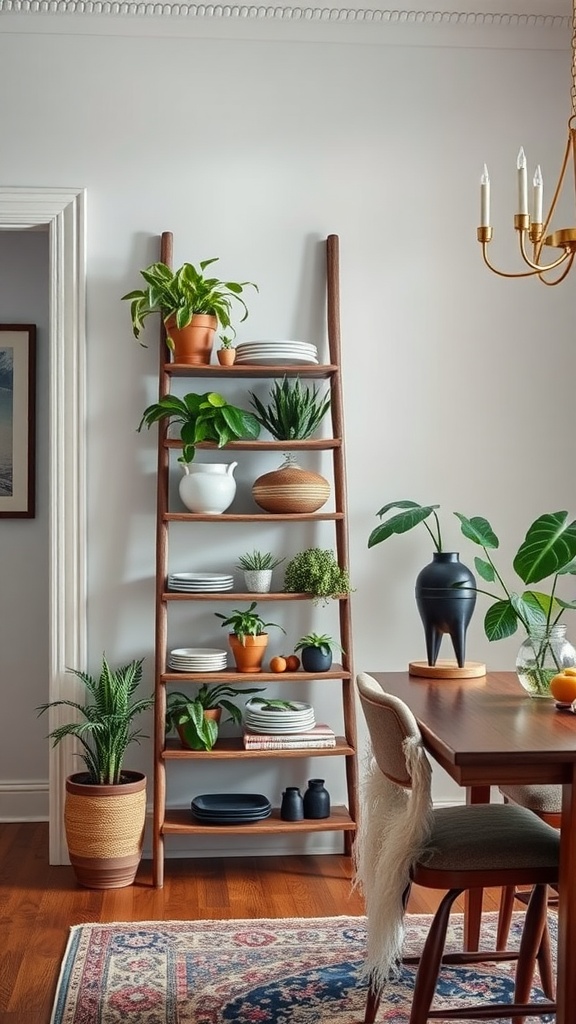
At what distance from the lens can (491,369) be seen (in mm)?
4129

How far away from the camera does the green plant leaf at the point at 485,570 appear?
3748 millimetres

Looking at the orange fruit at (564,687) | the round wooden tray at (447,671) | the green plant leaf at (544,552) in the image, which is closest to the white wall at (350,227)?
the round wooden tray at (447,671)

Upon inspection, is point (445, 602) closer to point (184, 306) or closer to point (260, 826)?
point (260, 826)

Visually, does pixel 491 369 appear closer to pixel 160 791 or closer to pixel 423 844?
pixel 160 791

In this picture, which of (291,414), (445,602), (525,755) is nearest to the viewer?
(525,755)

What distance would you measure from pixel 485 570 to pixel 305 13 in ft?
6.92

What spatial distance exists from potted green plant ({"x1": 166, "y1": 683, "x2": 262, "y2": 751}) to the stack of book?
122 millimetres

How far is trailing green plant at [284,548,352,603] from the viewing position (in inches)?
148

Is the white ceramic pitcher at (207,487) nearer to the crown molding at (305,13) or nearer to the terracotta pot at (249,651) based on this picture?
the terracotta pot at (249,651)

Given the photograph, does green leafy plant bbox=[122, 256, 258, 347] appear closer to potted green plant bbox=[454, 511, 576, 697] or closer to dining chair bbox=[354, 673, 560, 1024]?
potted green plant bbox=[454, 511, 576, 697]

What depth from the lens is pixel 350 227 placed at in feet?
13.3

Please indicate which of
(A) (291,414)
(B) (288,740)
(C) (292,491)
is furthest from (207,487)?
(B) (288,740)

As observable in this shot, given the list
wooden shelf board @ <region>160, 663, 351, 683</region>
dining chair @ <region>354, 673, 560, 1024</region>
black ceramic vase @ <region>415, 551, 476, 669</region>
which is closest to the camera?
dining chair @ <region>354, 673, 560, 1024</region>

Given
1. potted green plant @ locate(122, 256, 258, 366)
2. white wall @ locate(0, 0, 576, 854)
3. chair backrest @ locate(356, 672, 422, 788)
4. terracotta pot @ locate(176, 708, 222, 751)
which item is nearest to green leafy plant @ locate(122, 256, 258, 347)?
potted green plant @ locate(122, 256, 258, 366)
